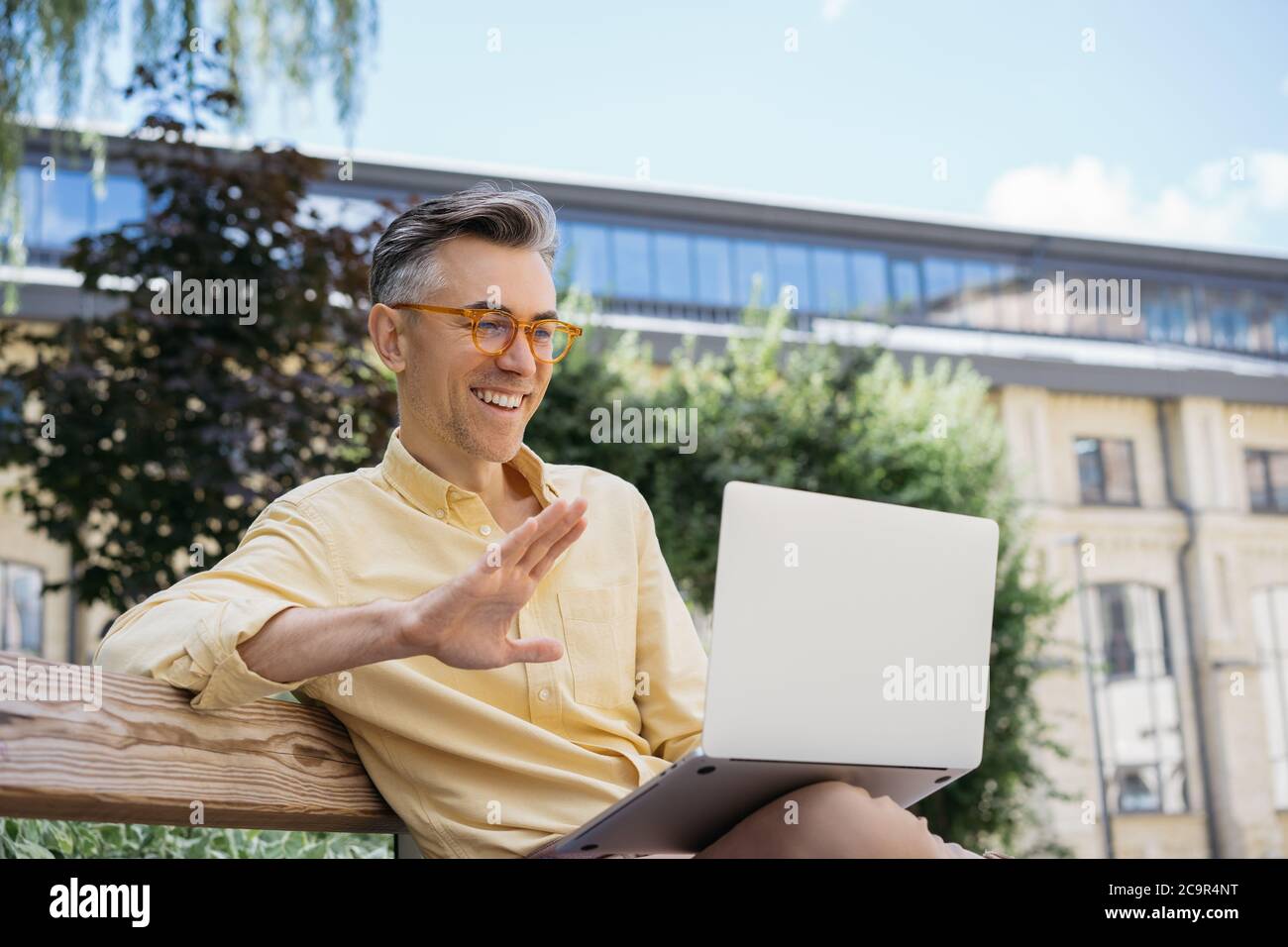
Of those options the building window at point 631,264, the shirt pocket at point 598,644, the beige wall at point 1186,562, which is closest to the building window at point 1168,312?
the beige wall at point 1186,562

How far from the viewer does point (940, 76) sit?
47.9 ft

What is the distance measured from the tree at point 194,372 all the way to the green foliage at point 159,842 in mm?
1707

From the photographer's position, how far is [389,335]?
6.77 feet

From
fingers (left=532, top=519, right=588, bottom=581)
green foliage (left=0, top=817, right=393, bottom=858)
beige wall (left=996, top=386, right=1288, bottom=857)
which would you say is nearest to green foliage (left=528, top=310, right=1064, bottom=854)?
green foliage (left=0, top=817, right=393, bottom=858)

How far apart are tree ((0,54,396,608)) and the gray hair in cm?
308

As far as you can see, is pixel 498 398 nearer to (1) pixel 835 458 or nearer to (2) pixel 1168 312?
(1) pixel 835 458

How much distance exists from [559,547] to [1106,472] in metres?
18.9

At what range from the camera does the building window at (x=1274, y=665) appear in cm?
1928

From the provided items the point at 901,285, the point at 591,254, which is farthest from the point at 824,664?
the point at 901,285

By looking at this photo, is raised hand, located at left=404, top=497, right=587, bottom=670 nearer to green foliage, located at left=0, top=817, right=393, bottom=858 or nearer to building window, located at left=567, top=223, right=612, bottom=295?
green foliage, located at left=0, top=817, right=393, bottom=858

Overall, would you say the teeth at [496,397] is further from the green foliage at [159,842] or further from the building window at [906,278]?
the building window at [906,278]

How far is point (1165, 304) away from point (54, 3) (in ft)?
64.0

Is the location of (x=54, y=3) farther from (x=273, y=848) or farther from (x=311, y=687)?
(x=311, y=687)
